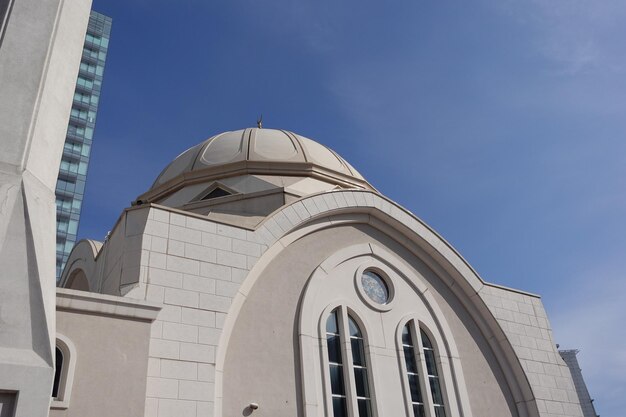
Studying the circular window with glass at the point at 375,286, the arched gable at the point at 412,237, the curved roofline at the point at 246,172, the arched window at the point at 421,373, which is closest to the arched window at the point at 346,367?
the circular window with glass at the point at 375,286

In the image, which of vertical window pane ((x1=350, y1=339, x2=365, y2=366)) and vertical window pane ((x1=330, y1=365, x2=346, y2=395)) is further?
vertical window pane ((x1=350, y1=339, x2=365, y2=366))

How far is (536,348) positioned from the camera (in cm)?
1500

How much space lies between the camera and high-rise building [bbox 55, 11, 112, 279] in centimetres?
4941

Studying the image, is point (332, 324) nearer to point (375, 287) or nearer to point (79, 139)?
point (375, 287)

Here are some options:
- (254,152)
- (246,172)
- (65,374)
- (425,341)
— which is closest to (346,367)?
(425,341)

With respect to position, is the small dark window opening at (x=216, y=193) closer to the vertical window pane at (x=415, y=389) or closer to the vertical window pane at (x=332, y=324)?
the vertical window pane at (x=332, y=324)

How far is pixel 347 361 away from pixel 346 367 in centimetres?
12

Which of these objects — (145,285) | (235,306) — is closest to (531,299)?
(235,306)

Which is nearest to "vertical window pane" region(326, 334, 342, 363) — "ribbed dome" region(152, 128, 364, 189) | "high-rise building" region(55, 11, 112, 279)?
"ribbed dome" region(152, 128, 364, 189)

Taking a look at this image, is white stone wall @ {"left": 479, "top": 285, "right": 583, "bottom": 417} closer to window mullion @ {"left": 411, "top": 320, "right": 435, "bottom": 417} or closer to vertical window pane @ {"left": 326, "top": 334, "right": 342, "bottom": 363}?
window mullion @ {"left": 411, "top": 320, "right": 435, "bottom": 417}

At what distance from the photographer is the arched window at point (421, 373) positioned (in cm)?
1252

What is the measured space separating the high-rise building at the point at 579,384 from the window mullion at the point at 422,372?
52.5m

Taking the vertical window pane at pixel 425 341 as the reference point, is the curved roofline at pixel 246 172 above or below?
above

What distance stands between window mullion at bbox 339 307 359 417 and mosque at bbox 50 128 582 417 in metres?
0.04
